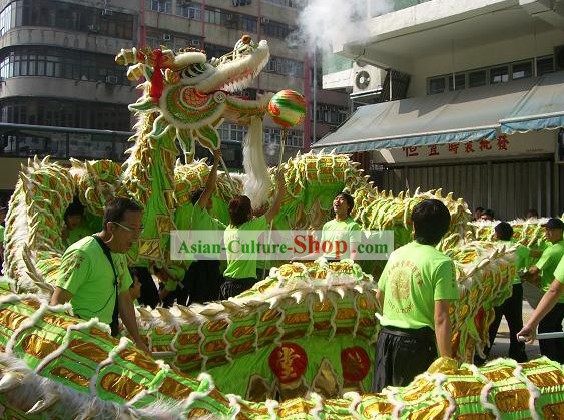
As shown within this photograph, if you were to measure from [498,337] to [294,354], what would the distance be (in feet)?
11.8

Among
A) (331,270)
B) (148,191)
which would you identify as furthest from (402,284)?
(148,191)

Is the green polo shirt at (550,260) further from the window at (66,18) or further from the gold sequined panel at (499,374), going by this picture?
the window at (66,18)

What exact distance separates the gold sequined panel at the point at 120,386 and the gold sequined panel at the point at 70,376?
4 centimetres

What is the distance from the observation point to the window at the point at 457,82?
11.5 metres

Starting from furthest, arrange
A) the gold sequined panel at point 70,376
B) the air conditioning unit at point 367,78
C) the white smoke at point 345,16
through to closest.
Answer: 1. the air conditioning unit at point 367,78
2. the white smoke at point 345,16
3. the gold sequined panel at point 70,376

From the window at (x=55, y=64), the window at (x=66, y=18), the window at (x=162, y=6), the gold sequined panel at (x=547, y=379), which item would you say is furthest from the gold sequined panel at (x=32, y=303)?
the window at (x=162, y=6)

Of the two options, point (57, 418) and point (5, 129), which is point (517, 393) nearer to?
point (57, 418)

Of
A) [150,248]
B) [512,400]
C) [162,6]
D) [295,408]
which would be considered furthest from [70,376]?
[162,6]

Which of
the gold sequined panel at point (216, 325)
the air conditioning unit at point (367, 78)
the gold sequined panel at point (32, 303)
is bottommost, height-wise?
the gold sequined panel at point (216, 325)

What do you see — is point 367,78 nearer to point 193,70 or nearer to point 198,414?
point 193,70

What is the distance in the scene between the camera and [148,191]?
14.2 ft

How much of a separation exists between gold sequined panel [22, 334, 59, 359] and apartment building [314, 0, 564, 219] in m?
8.16

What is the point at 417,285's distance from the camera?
2287 mm

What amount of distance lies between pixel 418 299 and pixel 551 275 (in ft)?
8.61
